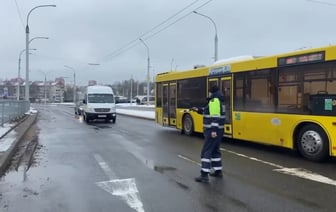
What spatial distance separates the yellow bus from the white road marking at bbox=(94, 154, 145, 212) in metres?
4.98

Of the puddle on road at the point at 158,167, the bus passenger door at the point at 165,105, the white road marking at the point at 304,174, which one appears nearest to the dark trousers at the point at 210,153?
the puddle on road at the point at 158,167

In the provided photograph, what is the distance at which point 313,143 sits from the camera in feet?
36.3

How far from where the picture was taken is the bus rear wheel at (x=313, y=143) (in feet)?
35.5

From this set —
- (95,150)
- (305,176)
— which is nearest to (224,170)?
(305,176)

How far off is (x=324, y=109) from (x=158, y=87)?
11.7m

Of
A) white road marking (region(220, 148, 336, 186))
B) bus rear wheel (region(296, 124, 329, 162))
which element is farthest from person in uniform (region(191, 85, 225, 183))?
bus rear wheel (region(296, 124, 329, 162))

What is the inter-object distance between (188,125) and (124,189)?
35.6 ft

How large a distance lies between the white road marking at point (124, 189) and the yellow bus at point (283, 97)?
4.98 m

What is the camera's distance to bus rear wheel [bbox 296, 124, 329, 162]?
1083 centimetres

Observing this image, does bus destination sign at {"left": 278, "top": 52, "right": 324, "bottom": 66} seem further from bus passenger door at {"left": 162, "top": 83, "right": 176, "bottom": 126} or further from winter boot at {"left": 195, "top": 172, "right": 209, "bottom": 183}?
bus passenger door at {"left": 162, "top": 83, "right": 176, "bottom": 126}

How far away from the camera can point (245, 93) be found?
14.1 meters

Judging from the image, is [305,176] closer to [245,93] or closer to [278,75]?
[278,75]

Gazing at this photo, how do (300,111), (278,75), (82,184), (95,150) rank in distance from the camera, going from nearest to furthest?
1. (82,184)
2. (300,111)
3. (278,75)
4. (95,150)

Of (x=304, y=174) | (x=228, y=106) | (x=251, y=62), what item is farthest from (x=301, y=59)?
(x=228, y=106)
